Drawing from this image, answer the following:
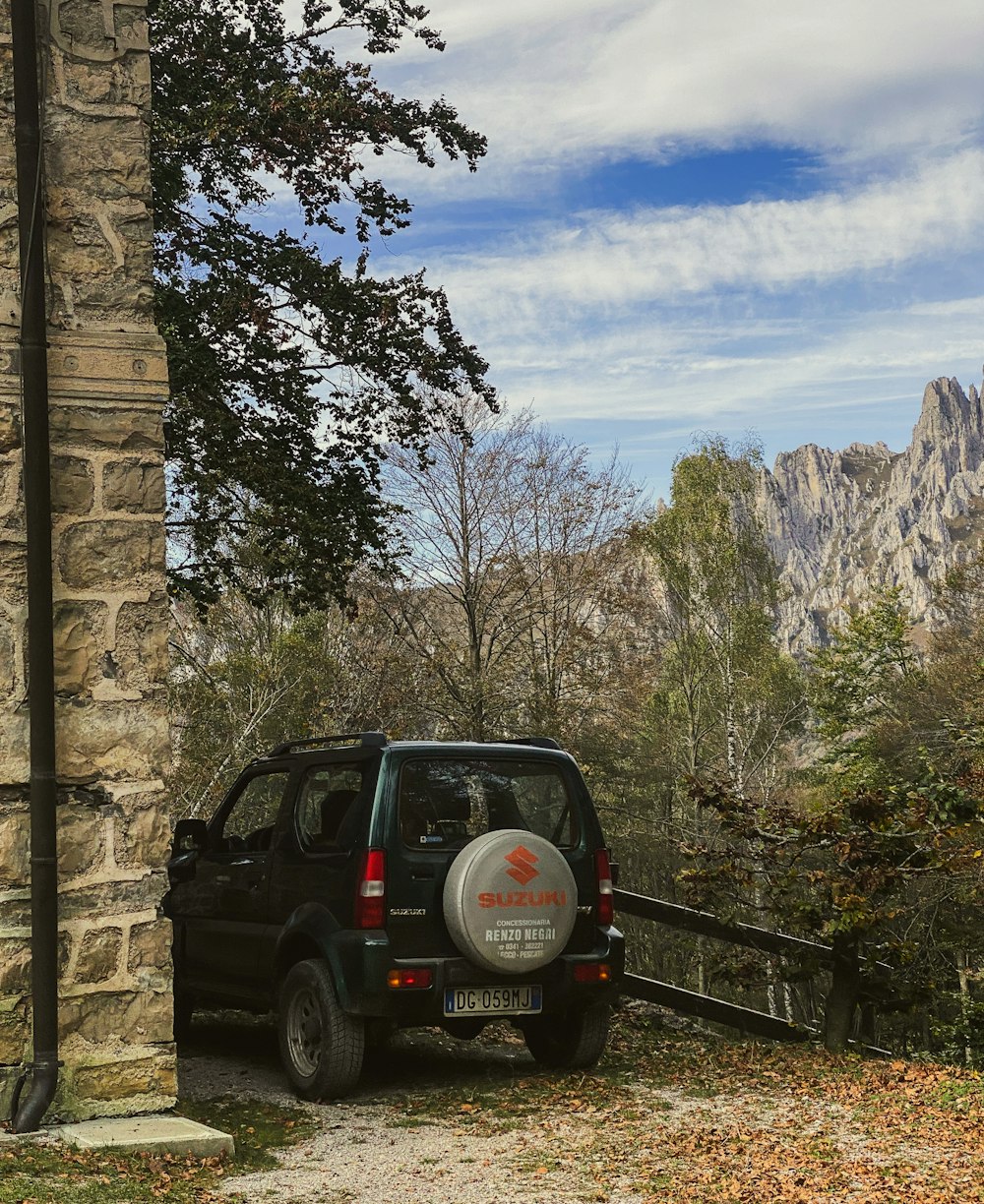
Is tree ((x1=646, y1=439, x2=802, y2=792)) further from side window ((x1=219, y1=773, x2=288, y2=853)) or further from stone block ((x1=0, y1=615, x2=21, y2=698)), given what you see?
stone block ((x1=0, y1=615, x2=21, y2=698))

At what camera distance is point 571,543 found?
31531mm

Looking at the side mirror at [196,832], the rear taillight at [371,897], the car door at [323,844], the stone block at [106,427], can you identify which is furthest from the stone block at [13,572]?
the side mirror at [196,832]

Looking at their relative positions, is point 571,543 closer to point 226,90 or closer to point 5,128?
point 226,90

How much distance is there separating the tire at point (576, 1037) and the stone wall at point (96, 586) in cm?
285

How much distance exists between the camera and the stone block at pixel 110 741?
643 cm

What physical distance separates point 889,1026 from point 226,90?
68.2 feet

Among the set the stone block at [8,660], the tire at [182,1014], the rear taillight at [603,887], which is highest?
the stone block at [8,660]

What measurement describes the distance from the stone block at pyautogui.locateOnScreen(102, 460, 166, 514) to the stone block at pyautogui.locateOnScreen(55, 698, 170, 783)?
0.93m

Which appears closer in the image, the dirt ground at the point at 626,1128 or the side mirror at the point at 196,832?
the dirt ground at the point at 626,1128

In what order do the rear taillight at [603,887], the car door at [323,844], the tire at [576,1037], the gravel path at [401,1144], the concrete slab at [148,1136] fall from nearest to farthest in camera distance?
the gravel path at [401,1144] < the concrete slab at [148,1136] < the car door at [323,844] < the rear taillight at [603,887] < the tire at [576,1037]

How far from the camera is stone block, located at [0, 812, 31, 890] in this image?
6.21m

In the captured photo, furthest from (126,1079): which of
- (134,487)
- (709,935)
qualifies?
(709,935)

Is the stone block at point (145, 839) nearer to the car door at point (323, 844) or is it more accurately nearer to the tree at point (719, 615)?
the car door at point (323, 844)

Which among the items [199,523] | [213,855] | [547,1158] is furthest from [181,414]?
[547,1158]
